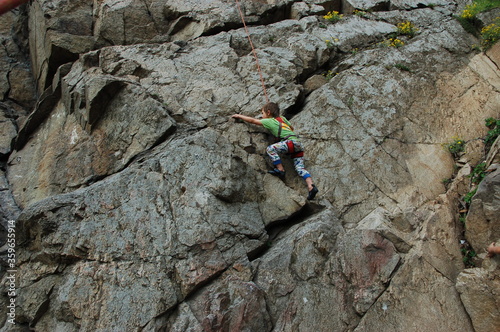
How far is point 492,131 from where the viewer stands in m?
9.20

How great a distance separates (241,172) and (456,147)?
5.59 m

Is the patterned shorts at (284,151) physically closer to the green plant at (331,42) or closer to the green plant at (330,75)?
the green plant at (330,75)

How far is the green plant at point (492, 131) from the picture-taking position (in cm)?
910

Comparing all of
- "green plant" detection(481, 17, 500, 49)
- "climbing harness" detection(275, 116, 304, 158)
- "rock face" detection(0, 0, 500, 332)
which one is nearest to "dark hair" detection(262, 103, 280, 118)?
"climbing harness" detection(275, 116, 304, 158)

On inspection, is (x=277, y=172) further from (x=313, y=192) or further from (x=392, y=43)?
(x=392, y=43)

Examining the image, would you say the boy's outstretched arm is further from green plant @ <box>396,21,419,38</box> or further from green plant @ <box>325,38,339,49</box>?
green plant @ <box>396,21,419,38</box>

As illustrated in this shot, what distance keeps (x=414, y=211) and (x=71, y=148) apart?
878cm

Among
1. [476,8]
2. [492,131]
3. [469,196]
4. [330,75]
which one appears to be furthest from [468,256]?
[476,8]

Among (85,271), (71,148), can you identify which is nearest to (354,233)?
(85,271)

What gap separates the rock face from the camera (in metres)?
6.62

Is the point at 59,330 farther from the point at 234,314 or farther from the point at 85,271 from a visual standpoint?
A: the point at 234,314

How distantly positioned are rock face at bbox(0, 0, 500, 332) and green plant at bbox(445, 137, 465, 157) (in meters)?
0.22

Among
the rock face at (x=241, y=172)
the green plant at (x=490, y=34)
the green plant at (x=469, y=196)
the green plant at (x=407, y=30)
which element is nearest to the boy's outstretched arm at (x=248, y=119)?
the rock face at (x=241, y=172)

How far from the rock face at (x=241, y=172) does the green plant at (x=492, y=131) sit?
343 millimetres
